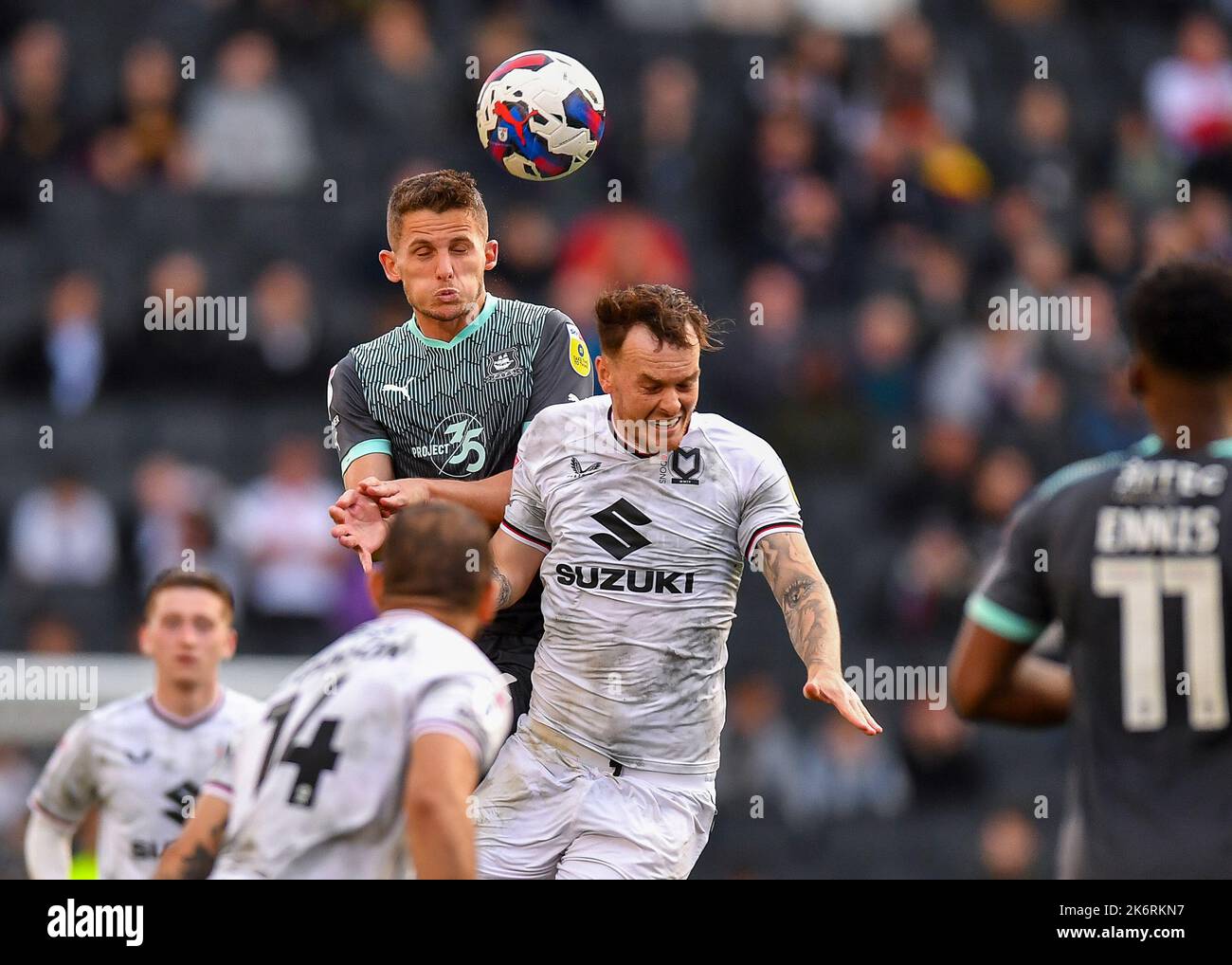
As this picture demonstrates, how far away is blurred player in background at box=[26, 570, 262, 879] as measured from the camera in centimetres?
811

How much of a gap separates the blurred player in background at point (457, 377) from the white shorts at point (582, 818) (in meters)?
0.42

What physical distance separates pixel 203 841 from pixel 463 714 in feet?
2.98

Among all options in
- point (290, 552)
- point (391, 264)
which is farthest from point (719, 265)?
point (391, 264)

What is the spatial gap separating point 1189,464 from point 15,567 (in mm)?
9334

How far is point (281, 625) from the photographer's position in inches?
494

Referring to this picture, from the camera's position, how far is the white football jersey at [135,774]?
8.07 meters

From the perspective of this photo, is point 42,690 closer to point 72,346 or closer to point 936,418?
point 72,346

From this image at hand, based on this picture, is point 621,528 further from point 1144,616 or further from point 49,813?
point 49,813

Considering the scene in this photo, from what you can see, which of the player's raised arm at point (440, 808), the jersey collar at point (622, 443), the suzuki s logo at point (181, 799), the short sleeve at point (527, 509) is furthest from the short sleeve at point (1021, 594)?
the suzuki s logo at point (181, 799)

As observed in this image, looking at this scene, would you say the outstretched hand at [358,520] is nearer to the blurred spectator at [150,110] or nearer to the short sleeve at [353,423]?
the short sleeve at [353,423]

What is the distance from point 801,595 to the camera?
668 cm

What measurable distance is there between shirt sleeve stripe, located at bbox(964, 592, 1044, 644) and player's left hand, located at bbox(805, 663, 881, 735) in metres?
1.01

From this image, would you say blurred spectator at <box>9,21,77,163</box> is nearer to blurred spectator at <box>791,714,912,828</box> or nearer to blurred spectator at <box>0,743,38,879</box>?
blurred spectator at <box>0,743,38,879</box>
